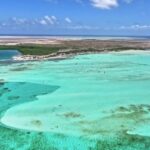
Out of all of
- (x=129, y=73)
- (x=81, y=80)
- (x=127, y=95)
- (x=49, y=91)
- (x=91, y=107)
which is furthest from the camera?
(x=129, y=73)

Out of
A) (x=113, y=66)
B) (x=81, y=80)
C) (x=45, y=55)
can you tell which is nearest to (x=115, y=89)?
(x=81, y=80)

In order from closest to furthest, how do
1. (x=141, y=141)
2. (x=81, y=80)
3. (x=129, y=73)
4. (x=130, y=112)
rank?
1. (x=141, y=141)
2. (x=130, y=112)
3. (x=81, y=80)
4. (x=129, y=73)

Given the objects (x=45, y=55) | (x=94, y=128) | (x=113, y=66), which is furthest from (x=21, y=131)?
(x=45, y=55)

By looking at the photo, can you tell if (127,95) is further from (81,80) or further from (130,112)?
(81,80)

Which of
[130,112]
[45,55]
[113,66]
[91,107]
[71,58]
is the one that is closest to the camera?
[130,112]

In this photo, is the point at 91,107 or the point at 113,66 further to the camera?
the point at 113,66

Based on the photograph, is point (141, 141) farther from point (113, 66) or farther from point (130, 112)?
point (113, 66)
